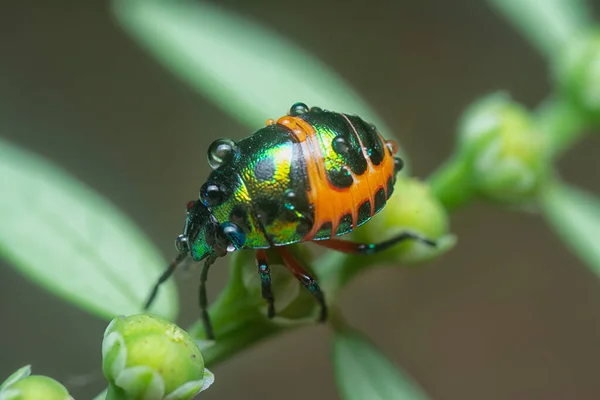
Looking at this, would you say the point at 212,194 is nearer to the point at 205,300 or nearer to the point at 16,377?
the point at 205,300

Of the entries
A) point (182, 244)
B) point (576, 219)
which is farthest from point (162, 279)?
point (576, 219)

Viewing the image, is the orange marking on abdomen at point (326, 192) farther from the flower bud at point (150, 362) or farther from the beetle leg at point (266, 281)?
the flower bud at point (150, 362)

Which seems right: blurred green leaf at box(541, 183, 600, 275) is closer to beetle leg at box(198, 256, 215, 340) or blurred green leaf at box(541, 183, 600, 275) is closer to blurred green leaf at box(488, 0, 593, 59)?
blurred green leaf at box(488, 0, 593, 59)

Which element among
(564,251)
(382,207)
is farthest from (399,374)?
(564,251)

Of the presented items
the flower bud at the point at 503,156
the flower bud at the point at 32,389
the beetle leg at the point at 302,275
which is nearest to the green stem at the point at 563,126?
the flower bud at the point at 503,156

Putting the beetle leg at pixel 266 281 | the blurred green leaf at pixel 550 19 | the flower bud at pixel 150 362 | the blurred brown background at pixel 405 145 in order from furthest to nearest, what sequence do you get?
1. the blurred brown background at pixel 405 145
2. the blurred green leaf at pixel 550 19
3. the beetle leg at pixel 266 281
4. the flower bud at pixel 150 362

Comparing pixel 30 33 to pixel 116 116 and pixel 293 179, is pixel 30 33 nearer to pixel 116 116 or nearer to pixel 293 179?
pixel 116 116

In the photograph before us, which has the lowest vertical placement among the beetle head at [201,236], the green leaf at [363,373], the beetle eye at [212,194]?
the green leaf at [363,373]

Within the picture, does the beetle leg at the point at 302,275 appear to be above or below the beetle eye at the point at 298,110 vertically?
below
